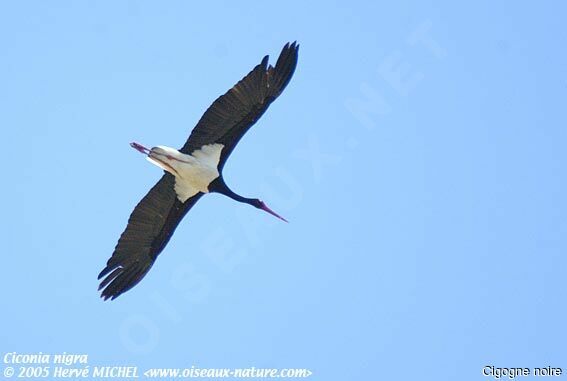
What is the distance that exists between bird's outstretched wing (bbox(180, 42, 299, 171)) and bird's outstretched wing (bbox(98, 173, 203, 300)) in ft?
3.44

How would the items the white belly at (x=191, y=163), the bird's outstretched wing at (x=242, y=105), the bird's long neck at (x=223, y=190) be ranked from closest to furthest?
the bird's outstretched wing at (x=242, y=105) < the white belly at (x=191, y=163) < the bird's long neck at (x=223, y=190)

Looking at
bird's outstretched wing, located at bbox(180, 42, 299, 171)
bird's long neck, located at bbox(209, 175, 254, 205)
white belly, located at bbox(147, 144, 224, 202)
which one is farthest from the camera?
bird's long neck, located at bbox(209, 175, 254, 205)

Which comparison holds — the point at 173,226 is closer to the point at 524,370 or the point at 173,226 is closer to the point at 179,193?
the point at 179,193

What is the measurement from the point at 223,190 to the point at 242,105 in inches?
75.3

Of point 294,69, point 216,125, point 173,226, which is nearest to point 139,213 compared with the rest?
point 173,226

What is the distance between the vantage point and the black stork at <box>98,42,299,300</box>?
17781 mm

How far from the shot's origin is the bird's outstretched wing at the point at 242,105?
58.1 ft

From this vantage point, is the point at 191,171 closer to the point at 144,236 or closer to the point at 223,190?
the point at 223,190

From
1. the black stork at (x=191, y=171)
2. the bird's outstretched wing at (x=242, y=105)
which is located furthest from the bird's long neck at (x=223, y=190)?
the bird's outstretched wing at (x=242, y=105)

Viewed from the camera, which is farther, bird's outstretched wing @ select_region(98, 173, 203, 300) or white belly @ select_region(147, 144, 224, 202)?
bird's outstretched wing @ select_region(98, 173, 203, 300)

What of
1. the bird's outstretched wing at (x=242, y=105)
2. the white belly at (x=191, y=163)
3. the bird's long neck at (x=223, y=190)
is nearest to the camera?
the bird's outstretched wing at (x=242, y=105)

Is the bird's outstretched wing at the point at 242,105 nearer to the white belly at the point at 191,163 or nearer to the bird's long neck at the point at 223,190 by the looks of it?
the white belly at the point at 191,163

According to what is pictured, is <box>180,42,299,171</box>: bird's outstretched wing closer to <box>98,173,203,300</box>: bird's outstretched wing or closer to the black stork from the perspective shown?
the black stork

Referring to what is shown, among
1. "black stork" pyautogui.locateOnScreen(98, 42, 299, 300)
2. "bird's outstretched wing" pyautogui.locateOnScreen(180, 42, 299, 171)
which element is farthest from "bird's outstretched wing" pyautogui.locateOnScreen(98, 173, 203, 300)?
"bird's outstretched wing" pyautogui.locateOnScreen(180, 42, 299, 171)
